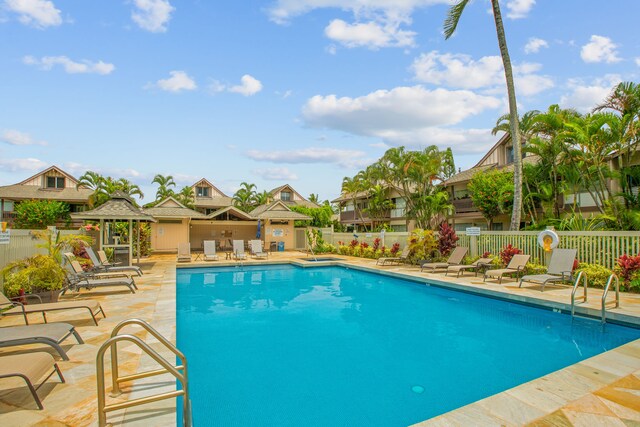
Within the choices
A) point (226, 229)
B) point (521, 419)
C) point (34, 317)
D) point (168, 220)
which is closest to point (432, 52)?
point (521, 419)

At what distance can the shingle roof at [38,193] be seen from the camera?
31.9 metres

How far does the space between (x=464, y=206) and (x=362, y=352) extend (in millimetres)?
22947

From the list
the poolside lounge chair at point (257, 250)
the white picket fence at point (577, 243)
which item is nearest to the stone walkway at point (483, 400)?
the white picket fence at point (577, 243)

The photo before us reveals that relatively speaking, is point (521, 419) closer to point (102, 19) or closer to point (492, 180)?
point (102, 19)

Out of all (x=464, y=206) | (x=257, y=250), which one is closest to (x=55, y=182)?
(x=257, y=250)

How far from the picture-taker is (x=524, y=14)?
45.4 ft

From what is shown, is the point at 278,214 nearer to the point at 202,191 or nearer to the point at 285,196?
the point at 202,191

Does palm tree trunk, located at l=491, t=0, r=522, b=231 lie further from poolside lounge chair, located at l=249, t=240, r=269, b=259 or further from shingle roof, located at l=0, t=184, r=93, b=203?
shingle roof, located at l=0, t=184, r=93, b=203

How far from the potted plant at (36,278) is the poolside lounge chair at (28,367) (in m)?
5.15

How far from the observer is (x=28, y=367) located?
330 cm

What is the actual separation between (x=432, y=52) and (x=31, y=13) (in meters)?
12.3

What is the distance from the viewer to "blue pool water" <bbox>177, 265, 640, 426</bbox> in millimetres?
4488

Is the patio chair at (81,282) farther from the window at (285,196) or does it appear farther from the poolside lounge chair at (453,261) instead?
the window at (285,196)

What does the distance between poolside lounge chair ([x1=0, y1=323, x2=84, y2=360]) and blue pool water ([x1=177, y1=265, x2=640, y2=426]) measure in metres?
1.69
